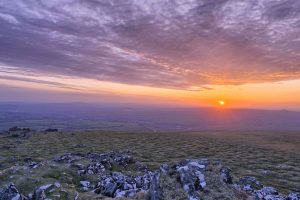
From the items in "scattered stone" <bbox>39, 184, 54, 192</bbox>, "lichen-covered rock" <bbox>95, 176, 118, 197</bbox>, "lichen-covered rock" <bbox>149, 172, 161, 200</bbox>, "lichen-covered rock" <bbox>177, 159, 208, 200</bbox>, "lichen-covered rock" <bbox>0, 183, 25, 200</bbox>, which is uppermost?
"lichen-covered rock" <bbox>177, 159, 208, 200</bbox>

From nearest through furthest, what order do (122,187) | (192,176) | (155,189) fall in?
(155,189) < (192,176) < (122,187)

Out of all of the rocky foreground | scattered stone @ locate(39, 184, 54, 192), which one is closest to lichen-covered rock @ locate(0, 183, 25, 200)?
the rocky foreground

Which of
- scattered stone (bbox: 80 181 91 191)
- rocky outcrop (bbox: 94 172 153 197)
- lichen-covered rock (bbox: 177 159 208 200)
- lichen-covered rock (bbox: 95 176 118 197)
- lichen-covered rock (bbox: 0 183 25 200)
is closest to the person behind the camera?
lichen-covered rock (bbox: 177 159 208 200)

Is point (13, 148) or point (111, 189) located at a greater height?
point (111, 189)

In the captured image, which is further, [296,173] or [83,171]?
[296,173]

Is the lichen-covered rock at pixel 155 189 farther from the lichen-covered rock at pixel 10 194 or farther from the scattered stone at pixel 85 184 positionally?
the scattered stone at pixel 85 184

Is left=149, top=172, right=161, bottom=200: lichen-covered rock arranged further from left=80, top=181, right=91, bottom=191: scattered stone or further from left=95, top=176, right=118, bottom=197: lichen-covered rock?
left=80, top=181, right=91, bottom=191: scattered stone

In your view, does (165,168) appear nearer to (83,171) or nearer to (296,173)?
(83,171)

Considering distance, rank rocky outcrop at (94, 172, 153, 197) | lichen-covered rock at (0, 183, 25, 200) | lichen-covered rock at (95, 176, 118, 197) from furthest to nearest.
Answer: lichen-covered rock at (95, 176, 118, 197) < rocky outcrop at (94, 172, 153, 197) < lichen-covered rock at (0, 183, 25, 200)

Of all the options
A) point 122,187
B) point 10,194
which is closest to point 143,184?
point 122,187

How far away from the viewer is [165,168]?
19.4 metres

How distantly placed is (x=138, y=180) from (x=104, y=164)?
1078cm

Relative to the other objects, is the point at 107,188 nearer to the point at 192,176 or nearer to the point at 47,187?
the point at 47,187

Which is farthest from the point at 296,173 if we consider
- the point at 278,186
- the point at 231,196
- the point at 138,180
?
the point at 231,196
